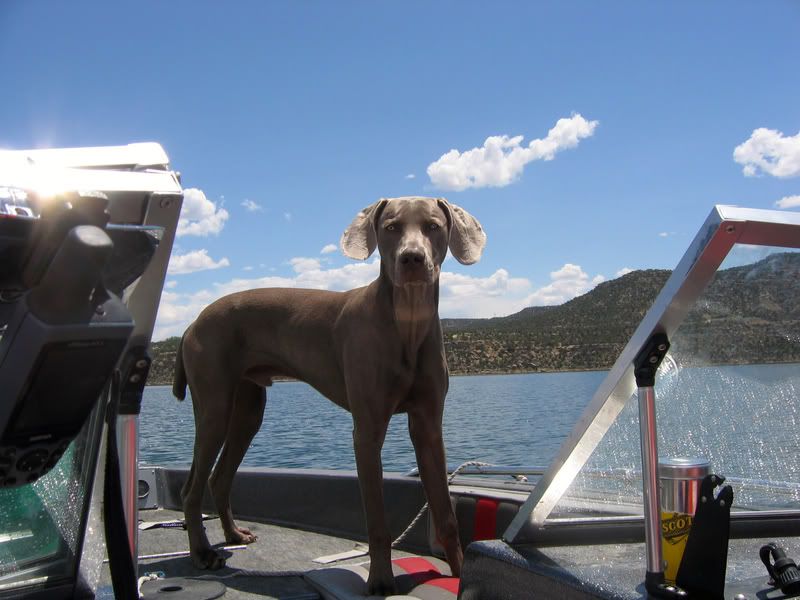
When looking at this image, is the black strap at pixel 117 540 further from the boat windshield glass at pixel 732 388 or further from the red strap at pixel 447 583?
the red strap at pixel 447 583

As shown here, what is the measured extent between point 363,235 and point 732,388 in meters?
2.55

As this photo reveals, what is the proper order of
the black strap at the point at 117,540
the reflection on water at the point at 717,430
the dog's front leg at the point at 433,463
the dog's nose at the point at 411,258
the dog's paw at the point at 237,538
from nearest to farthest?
1. the black strap at the point at 117,540
2. the reflection on water at the point at 717,430
3. the dog's nose at the point at 411,258
4. the dog's front leg at the point at 433,463
5. the dog's paw at the point at 237,538

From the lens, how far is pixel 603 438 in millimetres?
2182

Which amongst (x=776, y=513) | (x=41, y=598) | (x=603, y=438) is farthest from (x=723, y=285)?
(x=41, y=598)

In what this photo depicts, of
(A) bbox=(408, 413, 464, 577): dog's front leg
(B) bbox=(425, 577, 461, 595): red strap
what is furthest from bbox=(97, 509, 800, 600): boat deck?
(A) bbox=(408, 413, 464, 577): dog's front leg

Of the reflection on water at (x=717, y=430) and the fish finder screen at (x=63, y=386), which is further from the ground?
the fish finder screen at (x=63, y=386)

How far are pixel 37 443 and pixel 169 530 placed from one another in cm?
435

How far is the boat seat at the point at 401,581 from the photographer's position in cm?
364

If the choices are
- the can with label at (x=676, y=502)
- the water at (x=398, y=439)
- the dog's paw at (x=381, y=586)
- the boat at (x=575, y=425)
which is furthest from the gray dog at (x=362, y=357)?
the can with label at (x=676, y=502)

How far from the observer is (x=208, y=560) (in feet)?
14.0

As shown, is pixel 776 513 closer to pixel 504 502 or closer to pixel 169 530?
pixel 504 502

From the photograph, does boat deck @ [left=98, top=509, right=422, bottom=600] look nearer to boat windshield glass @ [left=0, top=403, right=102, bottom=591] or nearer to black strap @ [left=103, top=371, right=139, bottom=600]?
boat windshield glass @ [left=0, top=403, right=102, bottom=591]

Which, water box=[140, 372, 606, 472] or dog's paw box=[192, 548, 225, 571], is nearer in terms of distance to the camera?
dog's paw box=[192, 548, 225, 571]

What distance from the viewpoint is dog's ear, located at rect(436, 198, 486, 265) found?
4.25 metres
